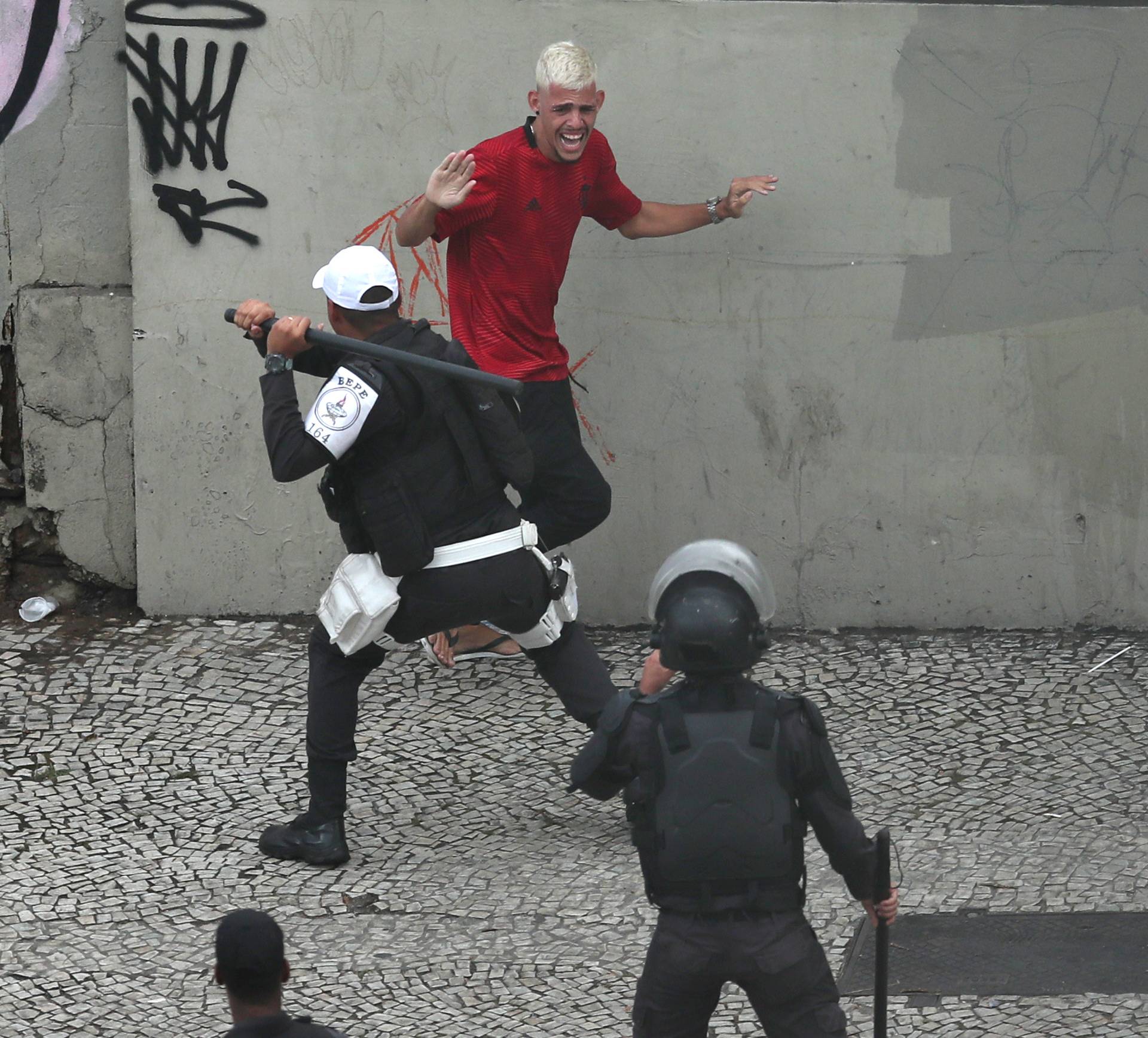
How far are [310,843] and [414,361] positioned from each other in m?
1.45

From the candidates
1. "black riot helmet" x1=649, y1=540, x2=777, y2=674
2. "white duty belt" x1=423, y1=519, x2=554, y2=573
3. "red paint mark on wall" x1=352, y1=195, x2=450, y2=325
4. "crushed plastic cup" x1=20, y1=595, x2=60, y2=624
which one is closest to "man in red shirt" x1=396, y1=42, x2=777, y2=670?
"red paint mark on wall" x1=352, y1=195, x2=450, y2=325

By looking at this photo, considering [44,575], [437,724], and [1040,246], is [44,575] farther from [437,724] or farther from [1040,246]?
[1040,246]

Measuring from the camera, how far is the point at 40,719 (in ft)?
19.4

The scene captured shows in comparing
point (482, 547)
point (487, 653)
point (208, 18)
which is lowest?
point (487, 653)

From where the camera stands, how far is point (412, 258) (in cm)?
636

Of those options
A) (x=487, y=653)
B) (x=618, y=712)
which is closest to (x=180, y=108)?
(x=487, y=653)

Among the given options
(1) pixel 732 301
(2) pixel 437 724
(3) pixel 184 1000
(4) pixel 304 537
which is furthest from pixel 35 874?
(1) pixel 732 301

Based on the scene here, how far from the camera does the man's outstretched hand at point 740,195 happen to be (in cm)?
603

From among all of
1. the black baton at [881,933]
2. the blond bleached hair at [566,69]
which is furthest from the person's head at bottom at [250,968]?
the blond bleached hair at [566,69]

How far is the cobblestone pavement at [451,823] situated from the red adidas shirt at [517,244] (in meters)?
1.20

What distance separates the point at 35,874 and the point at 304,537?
6.50 feet

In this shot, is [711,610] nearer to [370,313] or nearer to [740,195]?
[370,313]

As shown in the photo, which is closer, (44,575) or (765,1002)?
(765,1002)

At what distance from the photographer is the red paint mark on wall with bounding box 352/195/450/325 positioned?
6.34m
